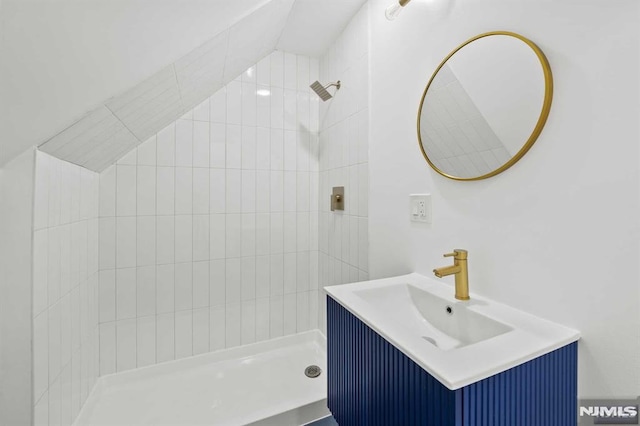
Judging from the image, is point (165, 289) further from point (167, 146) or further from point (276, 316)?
point (167, 146)

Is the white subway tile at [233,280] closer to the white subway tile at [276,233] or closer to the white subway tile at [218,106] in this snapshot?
the white subway tile at [276,233]

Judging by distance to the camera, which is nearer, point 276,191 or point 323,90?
point 323,90

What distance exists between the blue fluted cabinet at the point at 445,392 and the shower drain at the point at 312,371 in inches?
35.4

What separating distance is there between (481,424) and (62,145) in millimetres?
1452

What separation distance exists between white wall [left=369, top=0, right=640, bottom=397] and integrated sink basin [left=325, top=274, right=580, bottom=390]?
83 millimetres

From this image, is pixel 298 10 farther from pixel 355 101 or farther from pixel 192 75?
pixel 192 75

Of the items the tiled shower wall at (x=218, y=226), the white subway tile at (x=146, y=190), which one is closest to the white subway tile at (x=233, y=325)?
the tiled shower wall at (x=218, y=226)

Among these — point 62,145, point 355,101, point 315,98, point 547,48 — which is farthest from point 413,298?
point 315,98

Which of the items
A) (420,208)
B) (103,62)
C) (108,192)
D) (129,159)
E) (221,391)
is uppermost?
(103,62)

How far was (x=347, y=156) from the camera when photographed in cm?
174

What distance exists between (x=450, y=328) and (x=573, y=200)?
0.52 metres

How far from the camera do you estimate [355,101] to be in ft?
5.41

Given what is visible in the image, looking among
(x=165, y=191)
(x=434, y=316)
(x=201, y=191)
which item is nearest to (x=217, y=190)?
(x=201, y=191)

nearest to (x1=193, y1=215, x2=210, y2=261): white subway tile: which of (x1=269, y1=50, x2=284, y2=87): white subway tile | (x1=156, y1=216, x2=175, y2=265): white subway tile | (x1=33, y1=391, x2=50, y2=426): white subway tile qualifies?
(x1=156, y1=216, x2=175, y2=265): white subway tile
